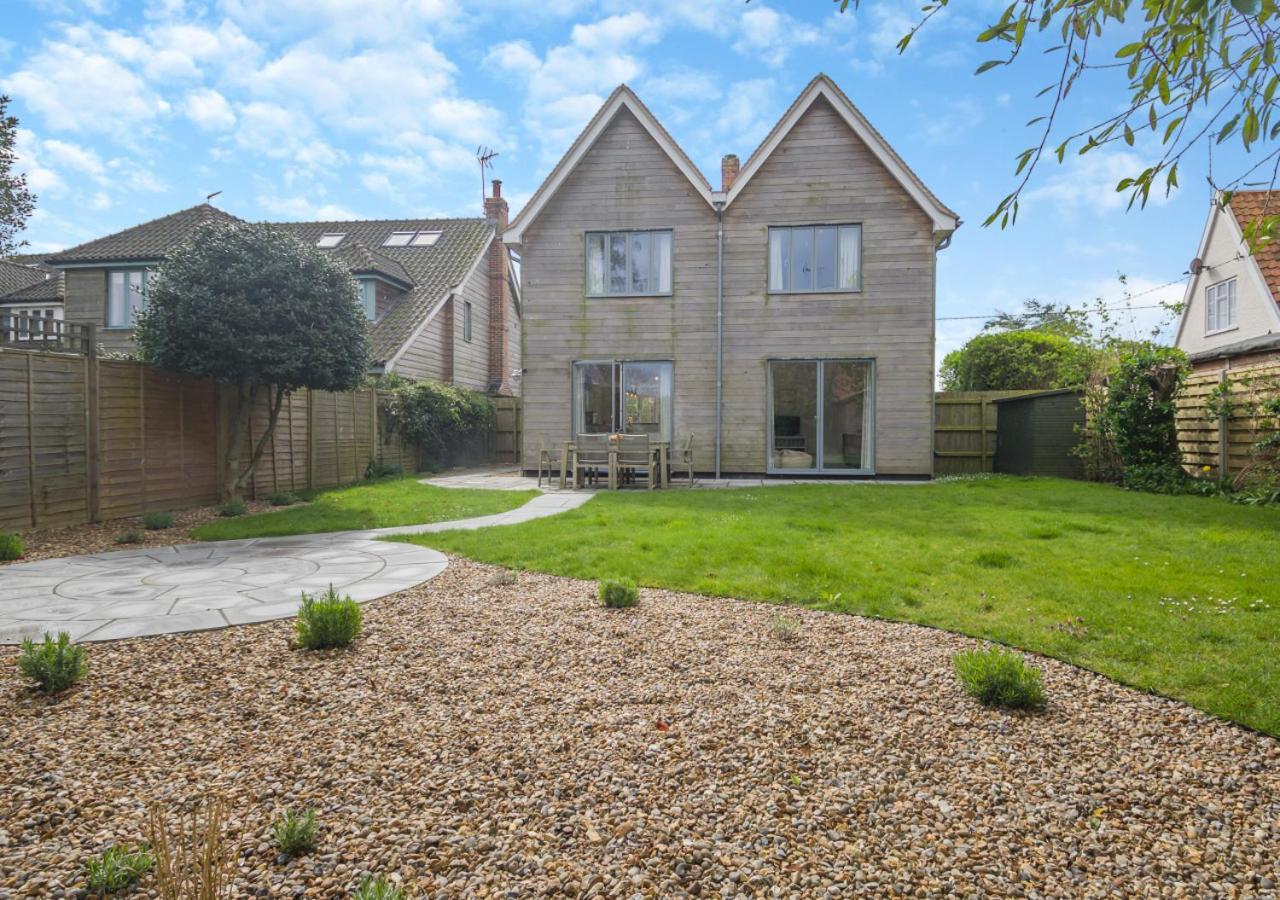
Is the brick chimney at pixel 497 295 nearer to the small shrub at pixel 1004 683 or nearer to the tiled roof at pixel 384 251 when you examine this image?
the tiled roof at pixel 384 251

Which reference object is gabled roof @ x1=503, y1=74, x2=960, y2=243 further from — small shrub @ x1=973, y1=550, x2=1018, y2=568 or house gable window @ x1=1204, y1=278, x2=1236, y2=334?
house gable window @ x1=1204, y1=278, x2=1236, y2=334

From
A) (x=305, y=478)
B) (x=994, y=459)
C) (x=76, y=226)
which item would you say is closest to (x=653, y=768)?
(x=305, y=478)

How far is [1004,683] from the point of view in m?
3.13

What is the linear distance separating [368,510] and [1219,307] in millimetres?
25085

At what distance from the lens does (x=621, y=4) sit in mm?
5598

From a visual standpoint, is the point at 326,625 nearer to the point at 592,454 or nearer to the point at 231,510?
the point at 231,510

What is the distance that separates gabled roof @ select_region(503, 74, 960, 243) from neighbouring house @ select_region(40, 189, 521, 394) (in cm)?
642

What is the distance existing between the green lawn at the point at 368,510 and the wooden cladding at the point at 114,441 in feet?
4.09

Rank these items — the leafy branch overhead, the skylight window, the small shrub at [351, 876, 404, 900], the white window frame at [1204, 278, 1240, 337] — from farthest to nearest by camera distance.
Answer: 1. the skylight window
2. the white window frame at [1204, 278, 1240, 337]
3. the leafy branch overhead
4. the small shrub at [351, 876, 404, 900]

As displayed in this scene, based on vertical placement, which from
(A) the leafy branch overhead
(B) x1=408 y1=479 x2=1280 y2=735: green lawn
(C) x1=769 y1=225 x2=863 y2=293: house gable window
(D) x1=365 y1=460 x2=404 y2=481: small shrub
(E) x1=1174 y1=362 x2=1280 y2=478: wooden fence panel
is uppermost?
(C) x1=769 y1=225 x2=863 y2=293: house gable window

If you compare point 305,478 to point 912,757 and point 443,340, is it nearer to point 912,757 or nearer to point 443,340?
point 443,340

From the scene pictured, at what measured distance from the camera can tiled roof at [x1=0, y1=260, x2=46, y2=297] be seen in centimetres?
2367

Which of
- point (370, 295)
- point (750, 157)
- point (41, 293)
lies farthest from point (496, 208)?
point (41, 293)

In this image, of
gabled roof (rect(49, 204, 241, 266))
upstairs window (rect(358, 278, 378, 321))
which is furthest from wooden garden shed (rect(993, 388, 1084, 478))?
gabled roof (rect(49, 204, 241, 266))
